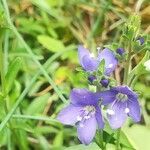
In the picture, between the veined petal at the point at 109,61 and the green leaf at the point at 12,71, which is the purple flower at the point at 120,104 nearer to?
the veined petal at the point at 109,61

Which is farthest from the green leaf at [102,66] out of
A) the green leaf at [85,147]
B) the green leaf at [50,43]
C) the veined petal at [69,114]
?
the green leaf at [50,43]

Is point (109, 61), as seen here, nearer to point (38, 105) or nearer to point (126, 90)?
point (126, 90)

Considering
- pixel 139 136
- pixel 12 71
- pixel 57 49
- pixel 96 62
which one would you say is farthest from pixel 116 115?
pixel 57 49

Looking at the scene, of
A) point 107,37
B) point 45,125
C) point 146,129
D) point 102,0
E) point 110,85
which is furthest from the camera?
point 107,37

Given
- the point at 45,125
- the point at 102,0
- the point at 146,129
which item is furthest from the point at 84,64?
the point at 102,0

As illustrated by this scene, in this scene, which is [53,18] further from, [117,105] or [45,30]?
[117,105]

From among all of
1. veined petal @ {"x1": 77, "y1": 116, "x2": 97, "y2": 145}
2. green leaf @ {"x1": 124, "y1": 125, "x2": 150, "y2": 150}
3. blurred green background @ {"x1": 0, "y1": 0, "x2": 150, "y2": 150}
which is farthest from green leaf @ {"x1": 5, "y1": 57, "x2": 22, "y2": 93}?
green leaf @ {"x1": 124, "y1": 125, "x2": 150, "y2": 150}
